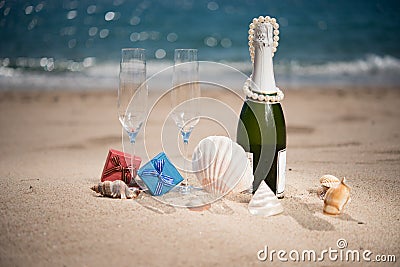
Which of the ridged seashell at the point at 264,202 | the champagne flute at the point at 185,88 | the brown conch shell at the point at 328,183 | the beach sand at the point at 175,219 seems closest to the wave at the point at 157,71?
the beach sand at the point at 175,219

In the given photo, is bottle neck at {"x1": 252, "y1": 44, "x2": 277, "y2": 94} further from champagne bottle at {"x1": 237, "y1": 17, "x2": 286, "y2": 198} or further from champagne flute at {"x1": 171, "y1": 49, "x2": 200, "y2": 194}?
champagne flute at {"x1": 171, "y1": 49, "x2": 200, "y2": 194}

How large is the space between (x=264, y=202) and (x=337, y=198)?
0.36m

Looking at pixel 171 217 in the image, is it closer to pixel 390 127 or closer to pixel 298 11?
pixel 390 127

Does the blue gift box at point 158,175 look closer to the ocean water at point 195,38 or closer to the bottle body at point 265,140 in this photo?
the bottle body at point 265,140

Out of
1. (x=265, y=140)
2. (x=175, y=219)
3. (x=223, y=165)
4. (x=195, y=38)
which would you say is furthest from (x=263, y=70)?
(x=195, y=38)

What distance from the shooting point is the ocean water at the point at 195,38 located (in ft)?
33.2

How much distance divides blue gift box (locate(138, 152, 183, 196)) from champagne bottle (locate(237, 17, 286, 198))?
438 millimetres

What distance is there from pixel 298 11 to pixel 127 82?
40.9ft

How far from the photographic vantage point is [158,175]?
8.87 ft

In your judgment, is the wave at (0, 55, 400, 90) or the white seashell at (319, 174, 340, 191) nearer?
the white seashell at (319, 174, 340, 191)

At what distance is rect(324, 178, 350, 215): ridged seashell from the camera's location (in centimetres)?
254

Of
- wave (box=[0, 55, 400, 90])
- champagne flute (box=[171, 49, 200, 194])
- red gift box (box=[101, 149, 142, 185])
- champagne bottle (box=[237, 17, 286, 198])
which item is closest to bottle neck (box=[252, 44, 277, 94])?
champagne bottle (box=[237, 17, 286, 198])

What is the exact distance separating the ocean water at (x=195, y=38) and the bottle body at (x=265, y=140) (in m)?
6.31

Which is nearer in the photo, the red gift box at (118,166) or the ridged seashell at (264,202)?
the ridged seashell at (264,202)
